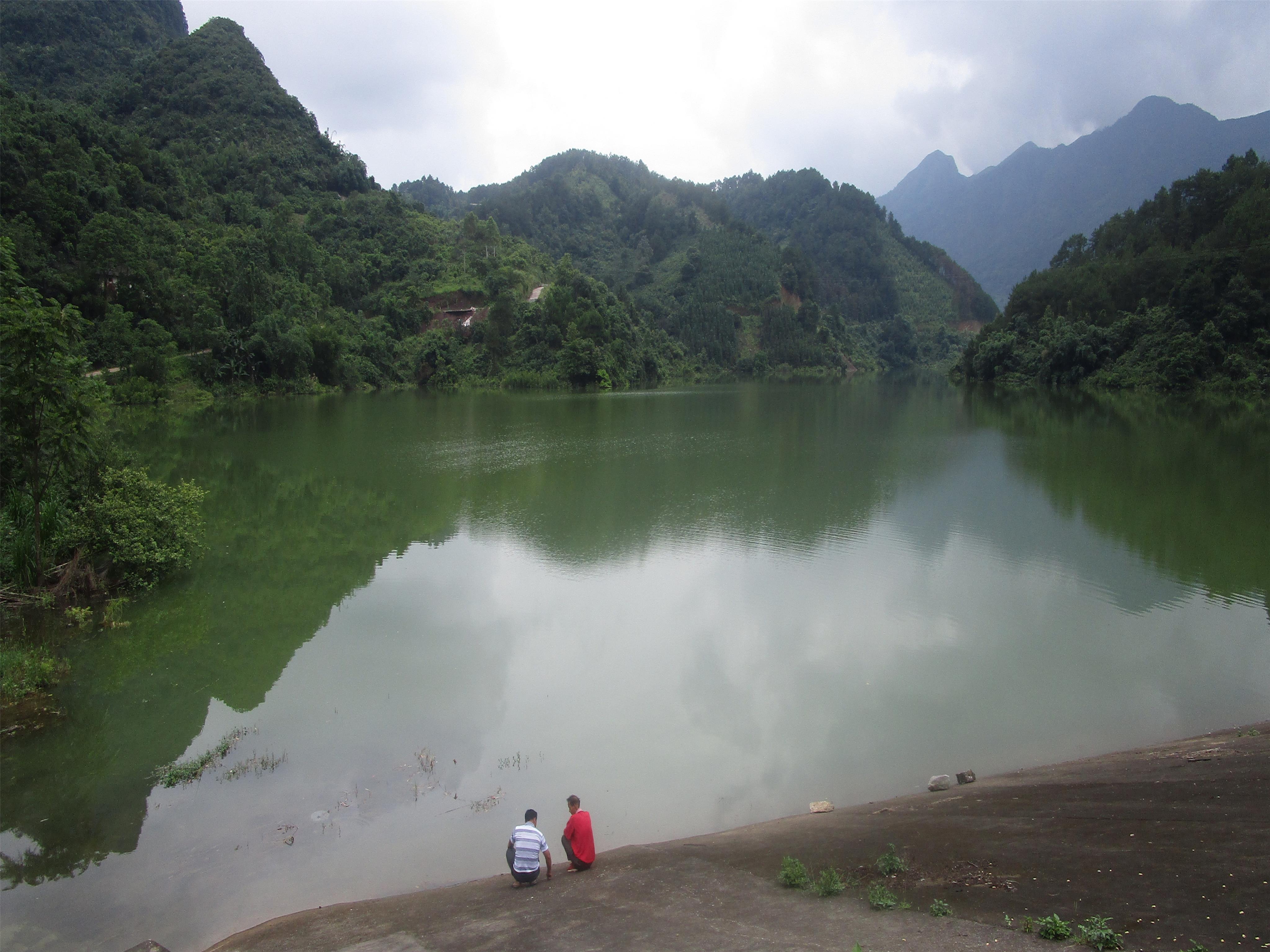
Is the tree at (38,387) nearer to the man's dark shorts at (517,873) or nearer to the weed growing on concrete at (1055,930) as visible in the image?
the man's dark shorts at (517,873)

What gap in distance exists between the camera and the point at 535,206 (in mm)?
133125

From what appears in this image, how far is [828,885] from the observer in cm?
522

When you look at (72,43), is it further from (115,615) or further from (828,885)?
(828,885)

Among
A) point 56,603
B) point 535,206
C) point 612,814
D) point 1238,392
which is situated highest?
point 535,206

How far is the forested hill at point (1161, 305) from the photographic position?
48531 mm

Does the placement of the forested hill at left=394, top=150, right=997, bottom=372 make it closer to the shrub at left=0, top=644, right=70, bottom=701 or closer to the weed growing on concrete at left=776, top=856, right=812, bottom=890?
the shrub at left=0, top=644, right=70, bottom=701

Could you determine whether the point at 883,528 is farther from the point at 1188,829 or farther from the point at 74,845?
the point at 74,845

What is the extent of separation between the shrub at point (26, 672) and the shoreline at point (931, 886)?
6.29m

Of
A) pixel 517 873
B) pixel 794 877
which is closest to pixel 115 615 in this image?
pixel 517 873

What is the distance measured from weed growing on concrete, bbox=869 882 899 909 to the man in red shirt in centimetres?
224

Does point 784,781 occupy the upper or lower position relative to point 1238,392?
lower

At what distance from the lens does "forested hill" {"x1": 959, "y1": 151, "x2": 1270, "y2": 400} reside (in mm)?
48531

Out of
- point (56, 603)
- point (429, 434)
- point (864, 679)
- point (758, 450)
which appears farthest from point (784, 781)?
point (429, 434)

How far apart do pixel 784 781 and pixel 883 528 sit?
1087 cm
